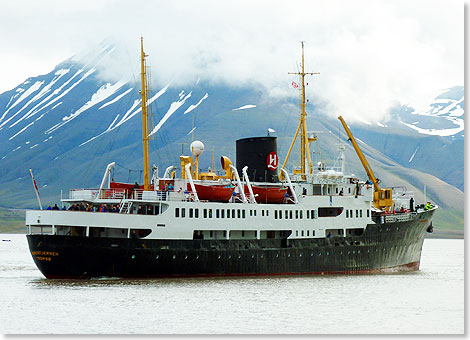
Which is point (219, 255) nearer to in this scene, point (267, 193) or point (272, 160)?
point (267, 193)

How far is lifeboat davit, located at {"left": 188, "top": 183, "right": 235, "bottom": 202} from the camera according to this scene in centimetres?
4719

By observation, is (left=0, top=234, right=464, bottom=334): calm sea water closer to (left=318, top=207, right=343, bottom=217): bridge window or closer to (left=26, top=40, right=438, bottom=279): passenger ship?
(left=26, top=40, right=438, bottom=279): passenger ship

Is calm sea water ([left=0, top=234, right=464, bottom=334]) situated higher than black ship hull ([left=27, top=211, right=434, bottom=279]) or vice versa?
black ship hull ([left=27, top=211, right=434, bottom=279])

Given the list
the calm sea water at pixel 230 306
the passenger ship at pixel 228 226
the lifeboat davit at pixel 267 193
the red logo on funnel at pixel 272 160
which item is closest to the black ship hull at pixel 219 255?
the passenger ship at pixel 228 226

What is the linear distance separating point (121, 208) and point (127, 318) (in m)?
12.0

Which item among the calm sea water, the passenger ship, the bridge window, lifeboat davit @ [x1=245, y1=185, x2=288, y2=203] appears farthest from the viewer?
the bridge window

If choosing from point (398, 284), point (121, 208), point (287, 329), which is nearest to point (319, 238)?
point (398, 284)

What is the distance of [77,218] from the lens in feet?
142

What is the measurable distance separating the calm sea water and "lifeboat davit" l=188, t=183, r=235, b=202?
5058mm

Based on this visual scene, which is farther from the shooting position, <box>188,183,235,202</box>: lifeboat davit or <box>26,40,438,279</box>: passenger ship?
<box>188,183,235,202</box>: lifeboat davit

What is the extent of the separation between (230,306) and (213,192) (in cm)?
1161

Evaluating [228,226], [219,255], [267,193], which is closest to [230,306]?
[219,255]

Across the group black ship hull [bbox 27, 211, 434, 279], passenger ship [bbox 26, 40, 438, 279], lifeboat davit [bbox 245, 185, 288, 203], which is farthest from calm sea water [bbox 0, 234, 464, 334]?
lifeboat davit [bbox 245, 185, 288, 203]

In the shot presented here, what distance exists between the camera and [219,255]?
1833 inches
